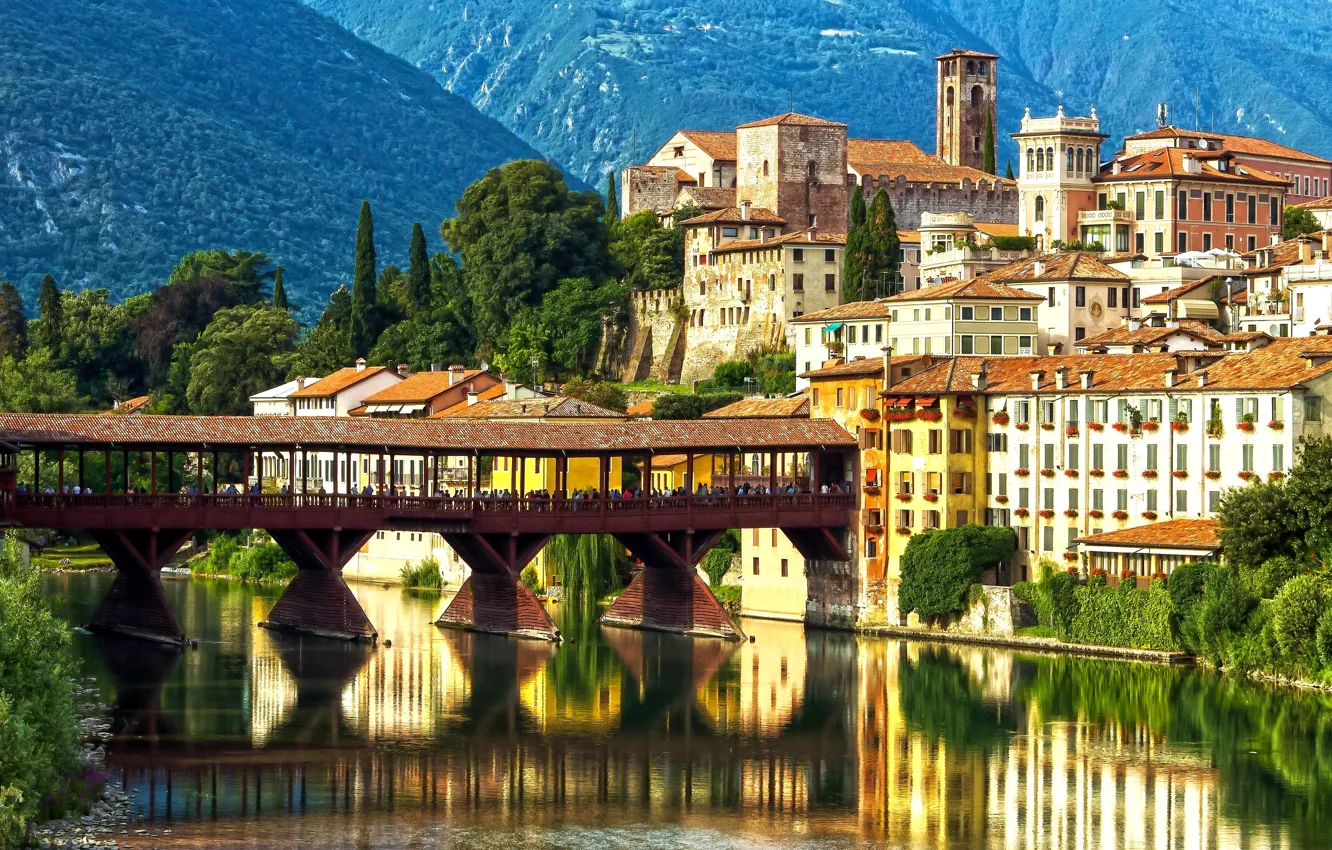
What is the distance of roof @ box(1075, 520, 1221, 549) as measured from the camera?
240ft

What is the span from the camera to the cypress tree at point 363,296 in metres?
139

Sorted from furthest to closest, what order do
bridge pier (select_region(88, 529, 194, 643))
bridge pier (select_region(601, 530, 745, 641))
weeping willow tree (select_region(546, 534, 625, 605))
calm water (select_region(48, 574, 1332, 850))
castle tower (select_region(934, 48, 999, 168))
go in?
castle tower (select_region(934, 48, 999, 168)), weeping willow tree (select_region(546, 534, 625, 605)), bridge pier (select_region(601, 530, 745, 641)), bridge pier (select_region(88, 529, 194, 643)), calm water (select_region(48, 574, 1332, 850))

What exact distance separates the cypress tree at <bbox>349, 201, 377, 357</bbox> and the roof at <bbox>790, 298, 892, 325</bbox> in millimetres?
38077

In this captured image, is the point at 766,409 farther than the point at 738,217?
No

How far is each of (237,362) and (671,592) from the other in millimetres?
57006

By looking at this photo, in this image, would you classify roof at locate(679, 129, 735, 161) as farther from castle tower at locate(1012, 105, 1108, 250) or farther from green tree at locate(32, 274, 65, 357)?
green tree at locate(32, 274, 65, 357)

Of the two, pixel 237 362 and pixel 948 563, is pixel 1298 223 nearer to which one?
pixel 948 563

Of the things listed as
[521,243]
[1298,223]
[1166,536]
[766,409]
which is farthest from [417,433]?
[1298,223]

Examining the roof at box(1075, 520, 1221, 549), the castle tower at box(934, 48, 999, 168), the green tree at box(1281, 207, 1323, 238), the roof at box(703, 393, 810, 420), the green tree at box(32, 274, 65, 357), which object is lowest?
the roof at box(1075, 520, 1221, 549)

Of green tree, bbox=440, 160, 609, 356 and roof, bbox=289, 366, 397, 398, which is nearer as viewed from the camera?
roof, bbox=289, 366, 397, 398

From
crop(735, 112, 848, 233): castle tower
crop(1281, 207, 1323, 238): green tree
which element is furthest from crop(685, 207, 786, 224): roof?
crop(1281, 207, 1323, 238): green tree

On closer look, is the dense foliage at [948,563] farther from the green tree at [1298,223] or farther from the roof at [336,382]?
the roof at [336,382]

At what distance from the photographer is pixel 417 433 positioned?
271ft

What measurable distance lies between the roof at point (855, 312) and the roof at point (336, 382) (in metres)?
25.7
